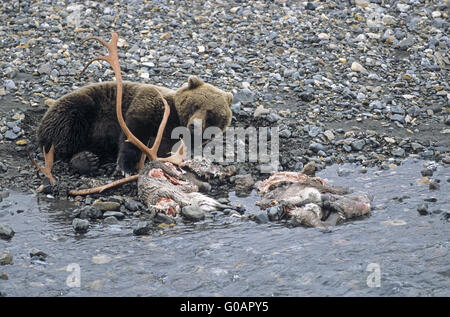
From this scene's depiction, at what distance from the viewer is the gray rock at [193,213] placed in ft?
18.1

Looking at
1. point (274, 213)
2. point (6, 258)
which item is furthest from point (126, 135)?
point (6, 258)

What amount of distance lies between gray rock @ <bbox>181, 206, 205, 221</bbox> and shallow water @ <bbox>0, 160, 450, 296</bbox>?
3.4 inches

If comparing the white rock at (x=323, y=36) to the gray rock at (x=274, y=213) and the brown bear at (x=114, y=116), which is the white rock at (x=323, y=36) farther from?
the gray rock at (x=274, y=213)

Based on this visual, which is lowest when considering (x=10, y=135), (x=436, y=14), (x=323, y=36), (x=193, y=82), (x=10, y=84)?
(x=10, y=135)

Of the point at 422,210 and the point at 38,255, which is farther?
the point at 422,210

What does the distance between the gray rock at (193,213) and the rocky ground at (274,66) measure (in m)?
0.77

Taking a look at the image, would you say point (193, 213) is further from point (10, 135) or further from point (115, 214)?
point (10, 135)

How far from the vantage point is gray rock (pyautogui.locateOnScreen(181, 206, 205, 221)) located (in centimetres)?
553

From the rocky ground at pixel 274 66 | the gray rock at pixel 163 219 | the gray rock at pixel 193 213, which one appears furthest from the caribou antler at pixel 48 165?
the gray rock at pixel 193 213

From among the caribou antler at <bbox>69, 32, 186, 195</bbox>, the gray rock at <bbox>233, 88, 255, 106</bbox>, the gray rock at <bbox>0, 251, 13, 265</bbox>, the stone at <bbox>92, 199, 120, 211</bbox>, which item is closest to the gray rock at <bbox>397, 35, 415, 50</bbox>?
the gray rock at <bbox>233, 88, 255, 106</bbox>

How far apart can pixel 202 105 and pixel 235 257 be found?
235cm

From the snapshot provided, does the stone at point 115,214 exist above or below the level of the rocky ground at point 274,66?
below

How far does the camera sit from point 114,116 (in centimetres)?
688

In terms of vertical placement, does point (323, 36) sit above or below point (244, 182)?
above
